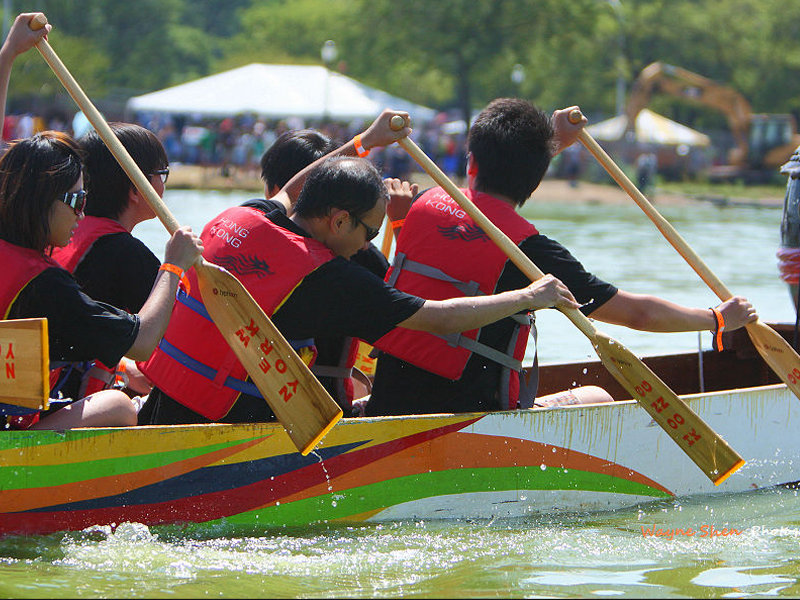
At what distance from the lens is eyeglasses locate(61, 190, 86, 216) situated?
3865mm

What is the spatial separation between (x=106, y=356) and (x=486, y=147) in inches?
67.5

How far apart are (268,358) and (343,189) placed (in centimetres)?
66

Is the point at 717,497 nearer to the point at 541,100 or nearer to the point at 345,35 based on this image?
the point at 345,35

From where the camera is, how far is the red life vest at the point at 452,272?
4473 mm

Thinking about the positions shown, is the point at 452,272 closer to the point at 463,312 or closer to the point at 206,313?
the point at 463,312

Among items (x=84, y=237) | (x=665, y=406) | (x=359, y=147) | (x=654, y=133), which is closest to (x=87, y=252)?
(x=84, y=237)

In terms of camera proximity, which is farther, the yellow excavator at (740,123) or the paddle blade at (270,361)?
the yellow excavator at (740,123)

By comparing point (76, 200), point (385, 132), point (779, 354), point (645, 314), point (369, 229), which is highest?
point (385, 132)

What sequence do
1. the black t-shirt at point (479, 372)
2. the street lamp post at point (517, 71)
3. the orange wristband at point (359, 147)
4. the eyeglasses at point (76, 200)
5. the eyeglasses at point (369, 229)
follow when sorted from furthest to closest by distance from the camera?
the street lamp post at point (517, 71)
the orange wristband at point (359, 147)
the black t-shirt at point (479, 372)
the eyeglasses at point (369, 229)
the eyeglasses at point (76, 200)

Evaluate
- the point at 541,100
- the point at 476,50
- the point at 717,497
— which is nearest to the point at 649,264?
the point at 717,497

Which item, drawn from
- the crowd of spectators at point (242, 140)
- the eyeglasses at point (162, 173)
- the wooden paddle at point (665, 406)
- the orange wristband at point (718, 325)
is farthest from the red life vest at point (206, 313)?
the crowd of spectators at point (242, 140)

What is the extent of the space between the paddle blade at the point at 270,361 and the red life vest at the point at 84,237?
1.89 ft

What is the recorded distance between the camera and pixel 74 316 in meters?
3.77

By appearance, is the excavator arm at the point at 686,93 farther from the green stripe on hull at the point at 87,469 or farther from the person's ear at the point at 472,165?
the green stripe on hull at the point at 87,469
